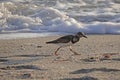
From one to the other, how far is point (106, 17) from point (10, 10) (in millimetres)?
2652

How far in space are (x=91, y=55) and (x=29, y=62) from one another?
3.77 feet

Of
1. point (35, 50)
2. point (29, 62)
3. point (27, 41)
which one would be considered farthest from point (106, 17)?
point (29, 62)

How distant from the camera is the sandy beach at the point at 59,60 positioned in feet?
19.2

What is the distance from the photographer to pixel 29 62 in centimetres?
683

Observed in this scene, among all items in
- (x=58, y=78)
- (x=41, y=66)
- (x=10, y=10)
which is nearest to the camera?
(x=58, y=78)

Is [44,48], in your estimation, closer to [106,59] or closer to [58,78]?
[106,59]

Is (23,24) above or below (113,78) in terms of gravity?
below

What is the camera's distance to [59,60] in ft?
22.8

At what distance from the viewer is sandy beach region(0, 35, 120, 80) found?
230 inches

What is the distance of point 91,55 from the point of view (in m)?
7.42

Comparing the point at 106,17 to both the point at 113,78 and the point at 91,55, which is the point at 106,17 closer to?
the point at 91,55

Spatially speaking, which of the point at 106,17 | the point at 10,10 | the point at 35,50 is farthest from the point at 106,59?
the point at 10,10

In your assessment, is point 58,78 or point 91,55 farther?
point 91,55

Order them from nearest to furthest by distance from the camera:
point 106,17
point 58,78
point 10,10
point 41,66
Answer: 1. point 58,78
2. point 41,66
3. point 106,17
4. point 10,10
